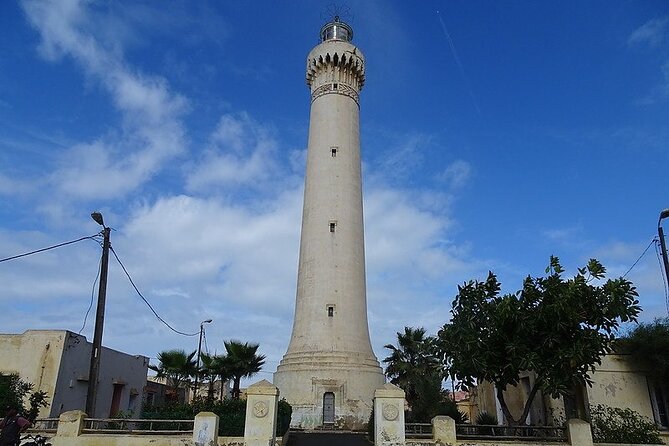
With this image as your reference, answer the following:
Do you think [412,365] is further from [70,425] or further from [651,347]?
[70,425]

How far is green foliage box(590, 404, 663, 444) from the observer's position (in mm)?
15070

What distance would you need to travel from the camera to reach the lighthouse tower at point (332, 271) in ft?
82.2

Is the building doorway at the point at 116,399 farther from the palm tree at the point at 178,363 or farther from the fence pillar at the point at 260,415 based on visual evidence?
the fence pillar at the point at 260,415

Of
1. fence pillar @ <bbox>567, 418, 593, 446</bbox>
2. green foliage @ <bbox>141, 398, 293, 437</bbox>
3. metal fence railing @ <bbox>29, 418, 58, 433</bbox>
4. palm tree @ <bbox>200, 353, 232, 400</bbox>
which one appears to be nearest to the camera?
fence pillar @ <bbox>567, 418, 593, 446</bbox>

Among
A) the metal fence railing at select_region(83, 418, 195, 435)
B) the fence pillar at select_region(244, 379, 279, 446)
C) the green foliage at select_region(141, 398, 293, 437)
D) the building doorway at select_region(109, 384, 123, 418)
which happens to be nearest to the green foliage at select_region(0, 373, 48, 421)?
the metal fence railing at select_region(83, 418, 195, 435)

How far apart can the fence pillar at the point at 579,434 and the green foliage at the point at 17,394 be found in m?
15.8

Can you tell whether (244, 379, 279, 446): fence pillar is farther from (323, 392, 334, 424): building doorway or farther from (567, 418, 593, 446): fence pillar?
(323, 392, 334, 424): building doorway

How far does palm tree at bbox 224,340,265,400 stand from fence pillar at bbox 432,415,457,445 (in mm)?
16086

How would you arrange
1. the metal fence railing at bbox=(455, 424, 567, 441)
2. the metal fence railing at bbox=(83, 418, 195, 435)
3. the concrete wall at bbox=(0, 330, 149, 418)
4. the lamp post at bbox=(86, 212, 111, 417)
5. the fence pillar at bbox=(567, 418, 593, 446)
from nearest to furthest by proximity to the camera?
the fence pillar at bbox=(567, 418, 593, 446) → the metal fence railing at bbox=(455, 424, 567, 441) → the metal fence railing at bbox=(83, 418, 195, 435) → the lamp post at bbox=(86, 212, 111, 417) → the concrete wall at bbox=(0, 330, 149, 418)

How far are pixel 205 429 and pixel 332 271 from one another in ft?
45.4

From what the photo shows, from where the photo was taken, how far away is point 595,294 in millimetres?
14781

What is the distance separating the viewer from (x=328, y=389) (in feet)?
81.8

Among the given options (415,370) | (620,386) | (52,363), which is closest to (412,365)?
(415,370)

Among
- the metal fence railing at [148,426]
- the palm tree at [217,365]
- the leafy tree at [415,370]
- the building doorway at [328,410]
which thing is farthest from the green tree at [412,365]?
the metal fence railing at [148,426]
